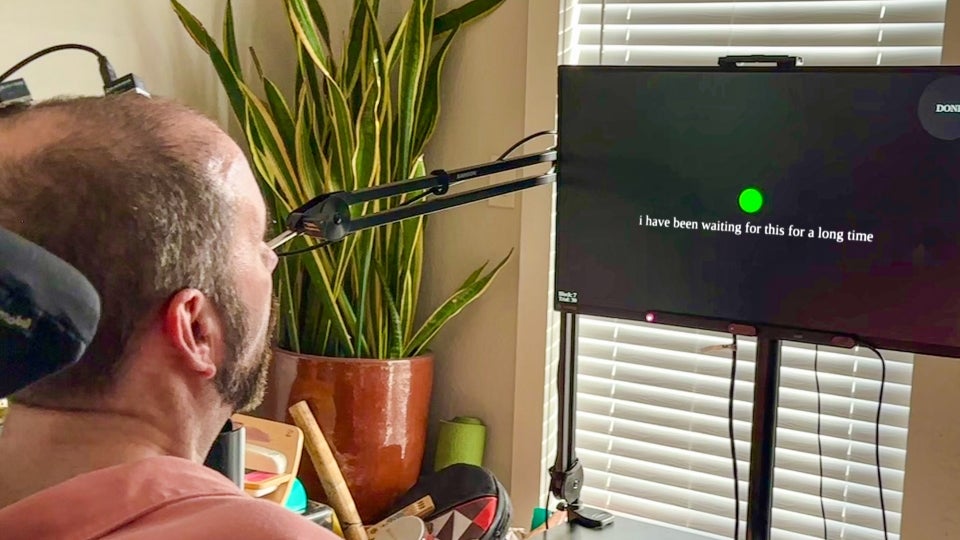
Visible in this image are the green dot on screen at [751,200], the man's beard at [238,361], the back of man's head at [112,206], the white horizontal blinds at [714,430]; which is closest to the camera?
the back of man's head at [112,206]

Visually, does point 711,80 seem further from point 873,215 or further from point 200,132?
point 200,132

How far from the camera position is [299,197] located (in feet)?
6.53

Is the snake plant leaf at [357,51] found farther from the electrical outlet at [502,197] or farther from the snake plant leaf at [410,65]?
the electrical outlet at [502,197]

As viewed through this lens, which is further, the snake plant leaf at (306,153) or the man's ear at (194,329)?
the snake plant leaf at (306,153)

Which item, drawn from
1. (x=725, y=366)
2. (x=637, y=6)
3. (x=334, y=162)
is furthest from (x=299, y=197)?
(x=725, y=366)

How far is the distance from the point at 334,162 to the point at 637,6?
0.62 metres

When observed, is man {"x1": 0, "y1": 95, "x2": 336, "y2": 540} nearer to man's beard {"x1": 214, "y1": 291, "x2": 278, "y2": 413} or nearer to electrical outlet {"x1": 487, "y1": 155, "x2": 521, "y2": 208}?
man's beard {"x1": 214, "y1": 291, "x2": 278, "y2": 413}

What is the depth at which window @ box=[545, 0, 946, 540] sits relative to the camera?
1.76 metres

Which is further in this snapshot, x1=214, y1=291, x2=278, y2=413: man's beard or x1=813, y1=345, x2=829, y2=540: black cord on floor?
x1=813, y1=345, x2=829, y2=540: black cord on floor

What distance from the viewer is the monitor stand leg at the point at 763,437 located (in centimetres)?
150

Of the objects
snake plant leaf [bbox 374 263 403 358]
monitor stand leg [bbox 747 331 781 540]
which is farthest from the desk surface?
snake plant leaf [bbox 374 263 403 358]

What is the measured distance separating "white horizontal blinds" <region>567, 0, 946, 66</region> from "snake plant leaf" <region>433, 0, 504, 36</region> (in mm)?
172

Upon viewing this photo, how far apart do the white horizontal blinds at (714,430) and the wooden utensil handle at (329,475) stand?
490 mm

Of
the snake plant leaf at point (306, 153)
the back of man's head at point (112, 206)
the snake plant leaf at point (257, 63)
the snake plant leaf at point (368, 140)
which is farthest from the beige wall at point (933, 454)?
the snake plant leaf at point (257, 63)
